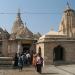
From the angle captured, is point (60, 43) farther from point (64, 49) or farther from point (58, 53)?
point (58, 53)

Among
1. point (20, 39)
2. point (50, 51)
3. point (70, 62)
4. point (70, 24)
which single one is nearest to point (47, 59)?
point (50, 51)

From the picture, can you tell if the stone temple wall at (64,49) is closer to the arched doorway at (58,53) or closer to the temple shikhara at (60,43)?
the temple shikhara at (60,43)

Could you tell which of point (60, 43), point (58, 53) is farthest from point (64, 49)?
point (58, 53)

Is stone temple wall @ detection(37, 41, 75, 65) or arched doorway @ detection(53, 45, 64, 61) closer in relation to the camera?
stone temple wall @ detection(37, 41, 75, 65)

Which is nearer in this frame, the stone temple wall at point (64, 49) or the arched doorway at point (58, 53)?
the stone temple wall at point (64, 49)

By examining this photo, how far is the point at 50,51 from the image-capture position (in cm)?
2641

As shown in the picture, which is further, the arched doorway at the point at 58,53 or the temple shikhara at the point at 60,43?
the arched doorway at the point at 58,53

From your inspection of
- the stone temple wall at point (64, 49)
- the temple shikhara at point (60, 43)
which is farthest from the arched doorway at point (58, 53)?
the stone temple wall at point (64, 49)

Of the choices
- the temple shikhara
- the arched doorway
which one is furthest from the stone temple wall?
the arched doorway

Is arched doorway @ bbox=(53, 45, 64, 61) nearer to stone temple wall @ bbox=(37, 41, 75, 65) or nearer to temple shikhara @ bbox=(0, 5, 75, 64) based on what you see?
temple shikhara @ bbox=(0, 5, 75, 64)

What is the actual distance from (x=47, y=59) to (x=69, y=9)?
34.5 feet

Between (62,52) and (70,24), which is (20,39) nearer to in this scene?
(70,24)

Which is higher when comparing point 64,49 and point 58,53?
point 64,49

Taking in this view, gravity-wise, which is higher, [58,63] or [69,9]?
[69,9]
